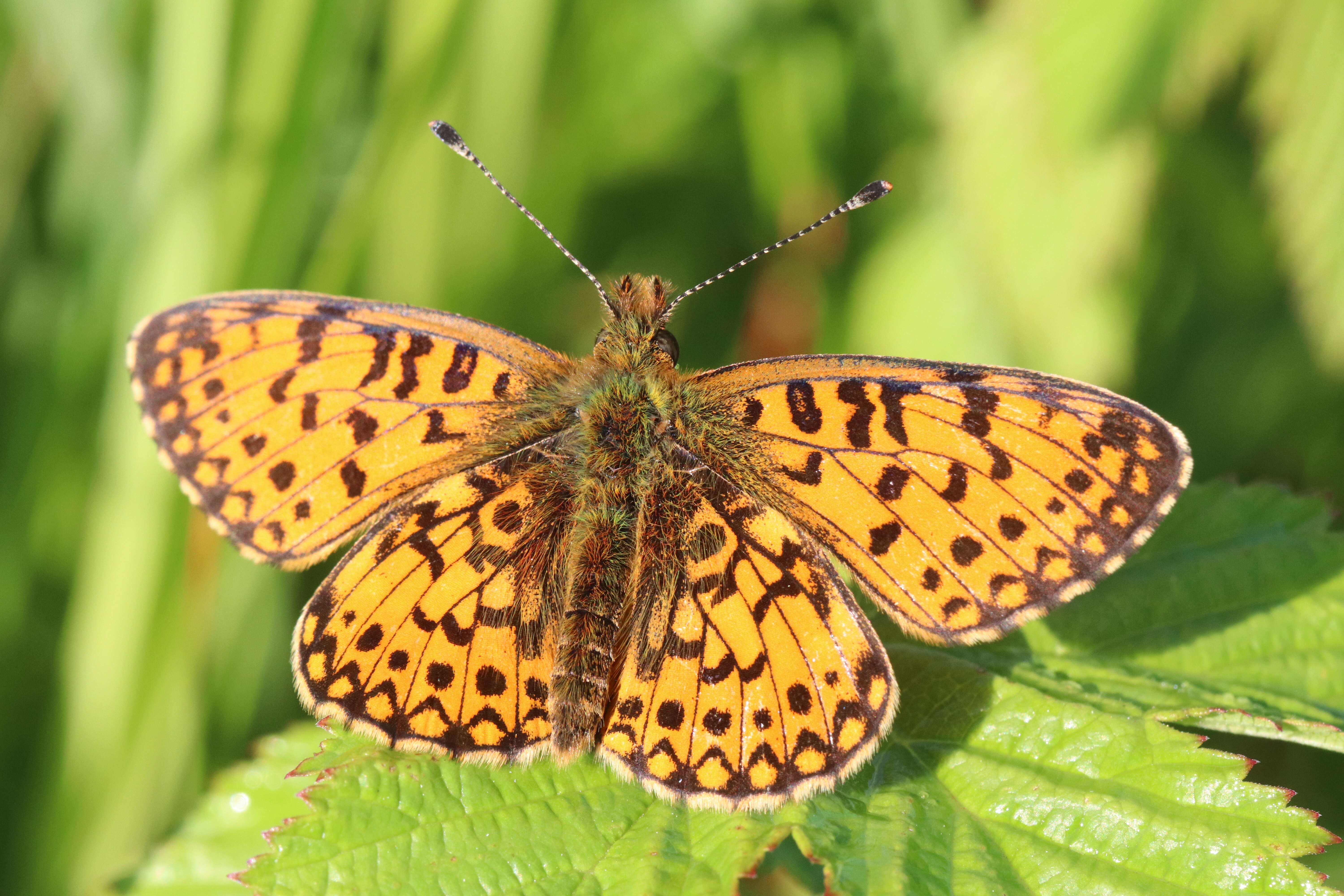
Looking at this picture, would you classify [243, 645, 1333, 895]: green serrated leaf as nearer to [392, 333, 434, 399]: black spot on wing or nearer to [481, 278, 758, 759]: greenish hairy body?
[481, 278, 758, 759]: greenish hairy body

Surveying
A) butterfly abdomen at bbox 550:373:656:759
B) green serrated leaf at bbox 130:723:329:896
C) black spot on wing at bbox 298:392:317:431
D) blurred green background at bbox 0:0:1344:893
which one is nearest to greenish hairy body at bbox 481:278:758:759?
butterfly abdomen at bbox 550:373:656:759

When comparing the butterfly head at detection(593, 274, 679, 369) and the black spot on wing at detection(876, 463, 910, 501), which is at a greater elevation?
the butterfly head at detection(593, 274, 679, 369)

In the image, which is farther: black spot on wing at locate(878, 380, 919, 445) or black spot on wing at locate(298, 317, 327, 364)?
black spot on wing at locate(298, 317, 327, 364)

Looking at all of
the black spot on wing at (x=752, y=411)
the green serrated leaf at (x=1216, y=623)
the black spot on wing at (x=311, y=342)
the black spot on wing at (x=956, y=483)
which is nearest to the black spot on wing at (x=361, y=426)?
the black spot on wing at (x=311, y=342)

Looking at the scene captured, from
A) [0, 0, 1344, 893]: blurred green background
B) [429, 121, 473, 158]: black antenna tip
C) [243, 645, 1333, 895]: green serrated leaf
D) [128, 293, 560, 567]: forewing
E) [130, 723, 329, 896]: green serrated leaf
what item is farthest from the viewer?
[0, 0, 1344, 893]: blurred green background

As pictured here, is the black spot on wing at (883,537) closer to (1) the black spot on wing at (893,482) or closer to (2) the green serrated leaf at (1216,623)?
(1) the black spot on wing at (893,482)

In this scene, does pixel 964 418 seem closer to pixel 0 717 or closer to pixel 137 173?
pixel 137 173

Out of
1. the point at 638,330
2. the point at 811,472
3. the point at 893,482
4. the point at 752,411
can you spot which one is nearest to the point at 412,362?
the point at 638,330
